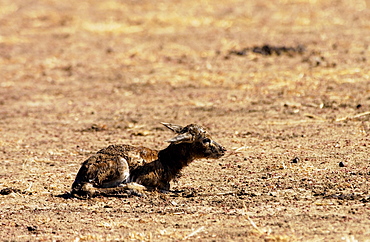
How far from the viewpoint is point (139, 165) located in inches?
321

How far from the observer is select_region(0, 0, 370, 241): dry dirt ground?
23.4 feet

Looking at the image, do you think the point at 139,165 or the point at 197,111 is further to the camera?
the point at 197,111

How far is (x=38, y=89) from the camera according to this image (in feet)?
51.1

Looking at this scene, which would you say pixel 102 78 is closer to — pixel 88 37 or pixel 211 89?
pixel 211 89

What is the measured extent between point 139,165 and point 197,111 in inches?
178

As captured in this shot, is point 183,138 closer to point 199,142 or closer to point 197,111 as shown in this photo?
point 199,142

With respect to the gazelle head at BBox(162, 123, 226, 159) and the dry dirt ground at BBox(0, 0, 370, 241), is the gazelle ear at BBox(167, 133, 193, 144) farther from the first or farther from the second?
the dry dirt ground at BBox(0, 0, 370, 241)

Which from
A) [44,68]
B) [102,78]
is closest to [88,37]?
[44,68]

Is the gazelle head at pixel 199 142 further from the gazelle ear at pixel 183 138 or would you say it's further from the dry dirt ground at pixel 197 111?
the dry dirt ground at pixel 197 111

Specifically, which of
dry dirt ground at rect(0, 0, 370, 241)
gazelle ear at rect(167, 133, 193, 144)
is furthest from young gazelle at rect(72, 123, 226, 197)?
dry dirt ground at rect(0, 0, 370, 241)

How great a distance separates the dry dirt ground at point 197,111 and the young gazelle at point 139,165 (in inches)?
7.2

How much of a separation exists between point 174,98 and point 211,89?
0.93 m

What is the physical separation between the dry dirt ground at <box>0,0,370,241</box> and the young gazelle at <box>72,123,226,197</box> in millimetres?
184

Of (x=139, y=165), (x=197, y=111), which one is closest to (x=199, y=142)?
(x=139, y=165)
